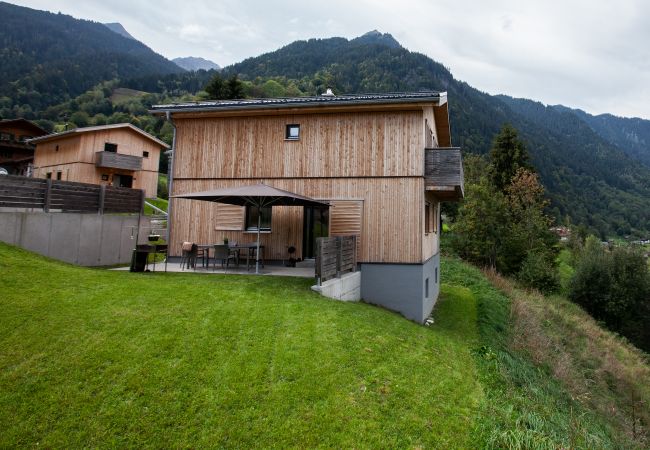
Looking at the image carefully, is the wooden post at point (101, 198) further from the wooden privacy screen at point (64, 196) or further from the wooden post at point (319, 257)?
the wooden post at point (319, 257)

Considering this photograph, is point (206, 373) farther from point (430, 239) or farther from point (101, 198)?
point (430, 239)

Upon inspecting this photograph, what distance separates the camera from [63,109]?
282ft

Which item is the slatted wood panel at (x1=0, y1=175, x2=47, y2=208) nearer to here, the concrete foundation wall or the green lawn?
the concrete foundation wall

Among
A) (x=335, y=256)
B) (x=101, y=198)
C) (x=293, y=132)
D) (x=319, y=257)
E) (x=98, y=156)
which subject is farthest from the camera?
(x=98, y=156)

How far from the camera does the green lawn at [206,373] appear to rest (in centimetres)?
512

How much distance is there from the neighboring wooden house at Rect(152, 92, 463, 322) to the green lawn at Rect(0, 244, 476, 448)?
17.5ft

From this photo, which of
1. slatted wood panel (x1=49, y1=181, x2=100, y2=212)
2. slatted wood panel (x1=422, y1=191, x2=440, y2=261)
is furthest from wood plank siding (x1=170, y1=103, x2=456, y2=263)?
slatted wood panel (x1=49, y1=181, x2=100, y2=212)

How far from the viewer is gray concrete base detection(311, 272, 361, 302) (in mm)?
10708

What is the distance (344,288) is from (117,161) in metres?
32.0

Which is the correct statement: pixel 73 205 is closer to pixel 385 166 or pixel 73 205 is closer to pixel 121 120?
pixel 385 166

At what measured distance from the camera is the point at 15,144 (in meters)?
49.5

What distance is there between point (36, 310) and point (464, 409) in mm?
8110

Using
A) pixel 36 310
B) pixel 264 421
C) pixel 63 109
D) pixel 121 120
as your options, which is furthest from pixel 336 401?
pixel 63 109

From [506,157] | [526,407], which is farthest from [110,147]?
[506,157]
